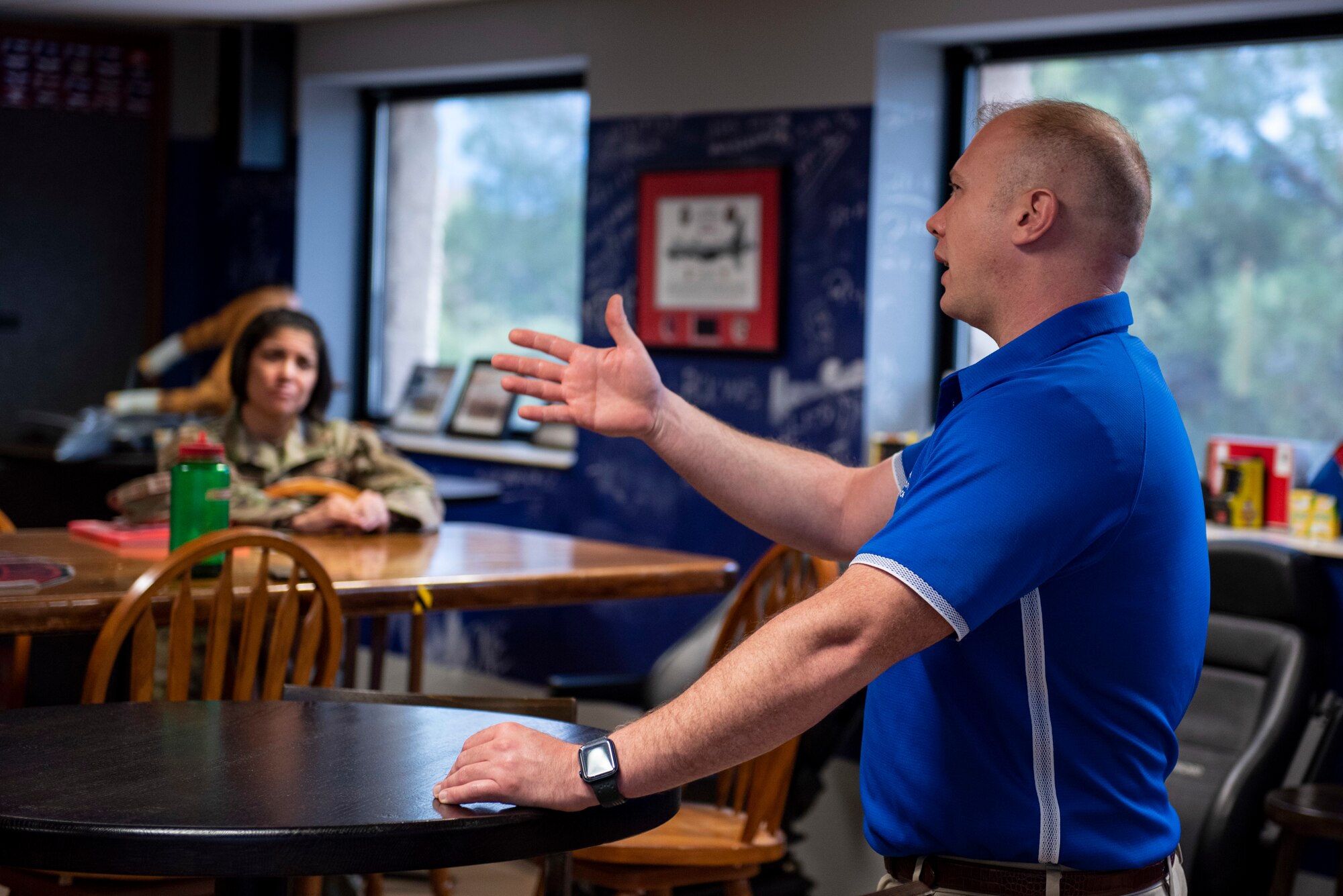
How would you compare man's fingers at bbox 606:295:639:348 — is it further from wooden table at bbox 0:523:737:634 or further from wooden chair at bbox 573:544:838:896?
wooden table at bbox 0:523:737:634

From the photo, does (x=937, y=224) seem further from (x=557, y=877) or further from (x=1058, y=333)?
(x=557, y=877)

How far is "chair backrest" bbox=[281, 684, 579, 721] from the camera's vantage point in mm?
1998

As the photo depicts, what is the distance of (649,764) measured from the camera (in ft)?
4.55

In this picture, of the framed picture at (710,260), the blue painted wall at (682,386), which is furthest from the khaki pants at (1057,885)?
the framed picture at (710,260)

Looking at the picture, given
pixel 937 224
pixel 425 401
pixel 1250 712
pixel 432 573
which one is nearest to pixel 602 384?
pixel 937 224

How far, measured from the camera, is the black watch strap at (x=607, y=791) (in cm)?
140

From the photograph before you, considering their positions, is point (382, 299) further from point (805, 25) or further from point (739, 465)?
point (739, 465)

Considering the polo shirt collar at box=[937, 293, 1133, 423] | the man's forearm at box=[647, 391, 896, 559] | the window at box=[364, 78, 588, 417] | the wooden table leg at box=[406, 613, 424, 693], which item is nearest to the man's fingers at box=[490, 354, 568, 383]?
the man's forearm at box=[647, 391, 896, 559]

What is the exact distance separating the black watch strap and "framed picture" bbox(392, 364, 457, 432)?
4.76 metres

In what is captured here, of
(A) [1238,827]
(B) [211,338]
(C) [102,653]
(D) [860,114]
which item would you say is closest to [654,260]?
(D) [860,114]

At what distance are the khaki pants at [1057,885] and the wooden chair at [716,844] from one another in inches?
29.5

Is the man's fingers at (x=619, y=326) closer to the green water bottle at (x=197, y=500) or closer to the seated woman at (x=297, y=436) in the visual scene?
the green water bottle at (x=197, y=500)

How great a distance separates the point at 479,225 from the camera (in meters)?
6.21

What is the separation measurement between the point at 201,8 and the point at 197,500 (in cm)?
408
